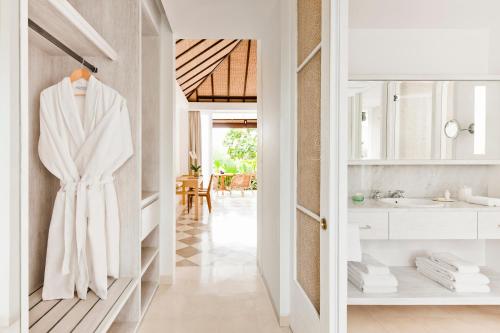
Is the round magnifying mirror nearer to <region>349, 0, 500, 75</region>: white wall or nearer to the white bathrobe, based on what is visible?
<region>349, 0, 500, 75</region>: white wall

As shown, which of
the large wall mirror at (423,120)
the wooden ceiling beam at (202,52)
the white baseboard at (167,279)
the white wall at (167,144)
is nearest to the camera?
the large wall mirror at (423,120)

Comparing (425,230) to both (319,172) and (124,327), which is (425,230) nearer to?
(319,172)

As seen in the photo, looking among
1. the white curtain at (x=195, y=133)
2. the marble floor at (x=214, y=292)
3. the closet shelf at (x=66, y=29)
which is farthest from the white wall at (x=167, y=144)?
the white curtain at (x=195, y=133)

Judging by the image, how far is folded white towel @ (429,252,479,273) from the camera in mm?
2314

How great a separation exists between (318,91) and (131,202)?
1.42 metres

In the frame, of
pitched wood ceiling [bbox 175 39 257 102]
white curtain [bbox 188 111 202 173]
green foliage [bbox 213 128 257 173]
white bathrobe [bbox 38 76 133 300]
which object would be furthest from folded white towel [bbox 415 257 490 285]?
green foliage [bbox 213 128 257 173]

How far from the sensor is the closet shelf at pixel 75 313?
57.9 inches

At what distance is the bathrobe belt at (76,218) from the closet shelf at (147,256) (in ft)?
2.52

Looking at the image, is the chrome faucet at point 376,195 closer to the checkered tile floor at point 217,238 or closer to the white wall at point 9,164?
the checkered tile floor at point 217,238

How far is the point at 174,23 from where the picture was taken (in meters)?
3.14

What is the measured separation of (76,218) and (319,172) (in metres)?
1.33

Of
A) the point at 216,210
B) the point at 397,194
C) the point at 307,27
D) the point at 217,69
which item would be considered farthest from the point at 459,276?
the point at 217,69

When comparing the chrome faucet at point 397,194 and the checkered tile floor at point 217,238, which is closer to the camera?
the chrome faucet at point 397,194

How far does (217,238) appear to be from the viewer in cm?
475
